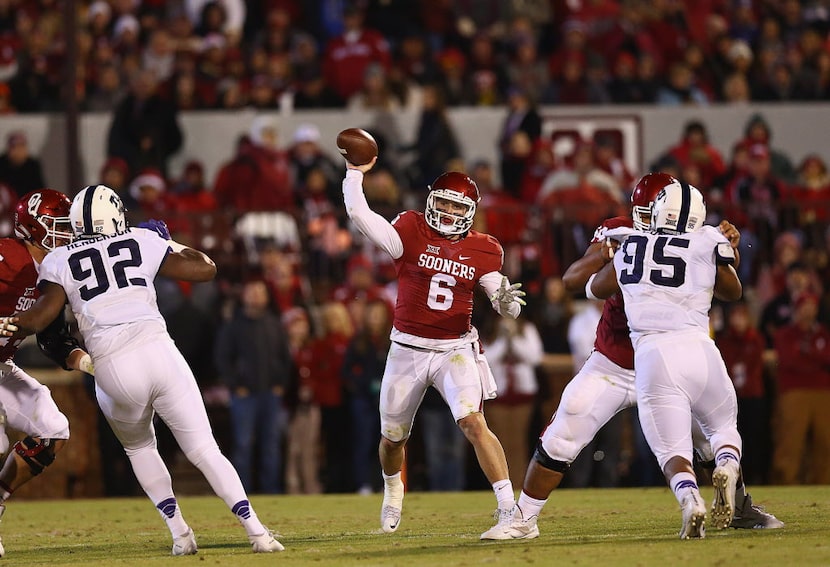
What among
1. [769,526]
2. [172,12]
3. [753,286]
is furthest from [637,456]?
[172,12]

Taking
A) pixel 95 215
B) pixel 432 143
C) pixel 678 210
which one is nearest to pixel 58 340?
pixel 95 215

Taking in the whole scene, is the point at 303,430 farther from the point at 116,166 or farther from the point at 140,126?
the point at 140,126

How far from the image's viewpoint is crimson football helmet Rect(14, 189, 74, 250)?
26.9 feet

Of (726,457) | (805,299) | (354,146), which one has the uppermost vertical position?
(354,146)

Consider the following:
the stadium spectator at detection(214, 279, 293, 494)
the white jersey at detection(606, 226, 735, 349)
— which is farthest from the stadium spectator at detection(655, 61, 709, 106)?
the white jersey at detection(606, 226, 735, 349)

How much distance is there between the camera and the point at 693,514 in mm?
7168

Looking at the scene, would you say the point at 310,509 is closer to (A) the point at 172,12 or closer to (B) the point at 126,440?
(B) the point at 126,440

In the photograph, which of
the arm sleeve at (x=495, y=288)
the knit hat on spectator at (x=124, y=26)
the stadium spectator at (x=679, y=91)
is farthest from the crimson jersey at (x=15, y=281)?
the stadium spectator at (x=679, y=91)

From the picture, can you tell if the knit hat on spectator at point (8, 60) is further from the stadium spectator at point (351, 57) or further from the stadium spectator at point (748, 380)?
the stadium spectator at point (748, 380)

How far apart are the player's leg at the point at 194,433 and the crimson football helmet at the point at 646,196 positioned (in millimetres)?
2585

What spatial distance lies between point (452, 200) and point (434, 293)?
1.80 feet

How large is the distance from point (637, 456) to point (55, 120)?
7.52 meters

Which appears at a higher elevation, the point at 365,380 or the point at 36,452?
the point at 36,452

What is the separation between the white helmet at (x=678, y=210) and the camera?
761 cm
